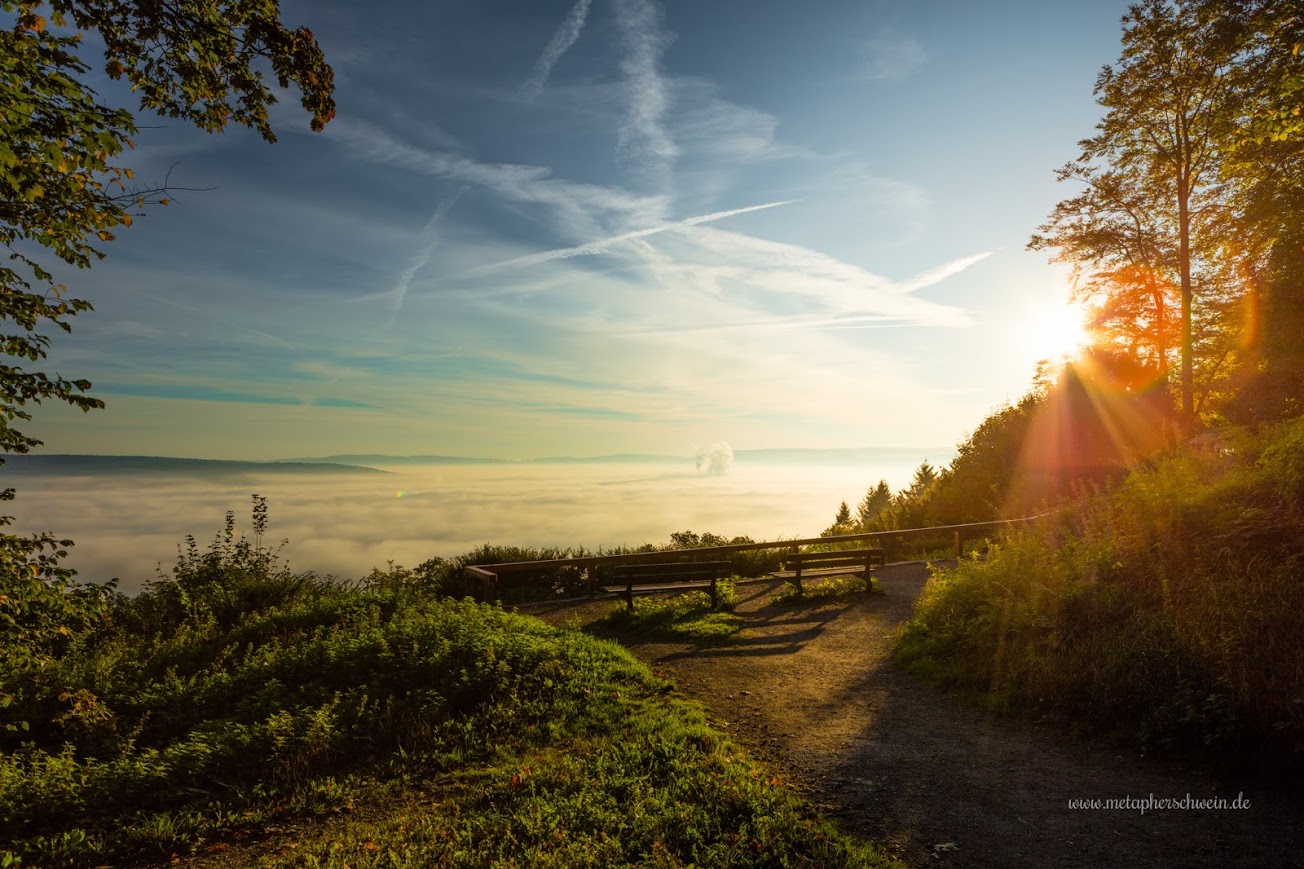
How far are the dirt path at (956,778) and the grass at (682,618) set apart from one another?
5.48 ft

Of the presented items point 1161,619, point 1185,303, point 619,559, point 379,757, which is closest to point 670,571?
point 619,559

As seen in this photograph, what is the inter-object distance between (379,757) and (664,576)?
798 cm

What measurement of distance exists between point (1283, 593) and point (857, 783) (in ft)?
17.3

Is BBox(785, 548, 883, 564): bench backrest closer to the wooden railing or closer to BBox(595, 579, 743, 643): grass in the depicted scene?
the wooden railing

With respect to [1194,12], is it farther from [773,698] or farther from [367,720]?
[367,720]

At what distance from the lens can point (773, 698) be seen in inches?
340

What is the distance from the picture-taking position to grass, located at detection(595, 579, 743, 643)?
1202 centimetres

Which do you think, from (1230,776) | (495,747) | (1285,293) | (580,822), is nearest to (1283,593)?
(1230,776)

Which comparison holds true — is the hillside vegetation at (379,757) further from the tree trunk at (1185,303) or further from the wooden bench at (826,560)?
the tree trunk at (1185,303)

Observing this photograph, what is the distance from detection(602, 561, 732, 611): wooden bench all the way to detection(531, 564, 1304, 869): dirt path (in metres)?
3.40

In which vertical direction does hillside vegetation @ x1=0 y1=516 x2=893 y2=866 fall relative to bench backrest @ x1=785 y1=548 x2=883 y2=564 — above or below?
below

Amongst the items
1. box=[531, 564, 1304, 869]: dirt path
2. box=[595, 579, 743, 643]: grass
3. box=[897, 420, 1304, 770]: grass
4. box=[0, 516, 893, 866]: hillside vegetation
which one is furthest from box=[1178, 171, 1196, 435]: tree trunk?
box=[0, 516, 893, 866]: hillside vegetation

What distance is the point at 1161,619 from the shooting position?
7496 millimetres

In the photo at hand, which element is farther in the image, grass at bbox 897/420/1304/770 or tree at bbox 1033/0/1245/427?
tree at bbox 1033/0/1245/427
